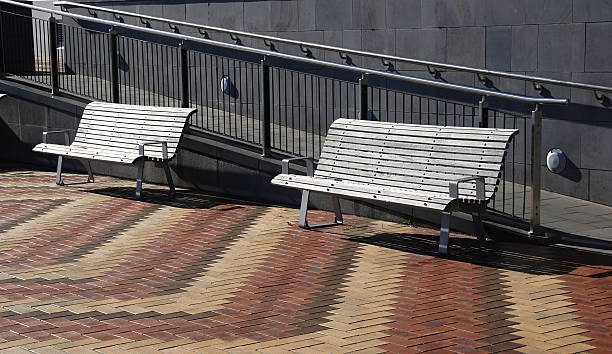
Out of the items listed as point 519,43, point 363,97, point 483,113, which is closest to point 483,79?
point 519,43

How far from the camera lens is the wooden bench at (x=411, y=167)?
8.52 meters

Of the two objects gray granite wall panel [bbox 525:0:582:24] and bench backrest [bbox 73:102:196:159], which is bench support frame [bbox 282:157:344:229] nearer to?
bench backrest [bbox 73:102:196:159]

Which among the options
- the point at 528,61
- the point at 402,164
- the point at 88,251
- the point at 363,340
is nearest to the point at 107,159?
the point at 88,251

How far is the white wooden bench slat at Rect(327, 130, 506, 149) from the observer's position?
8.64 meters

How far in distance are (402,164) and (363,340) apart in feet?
10.5

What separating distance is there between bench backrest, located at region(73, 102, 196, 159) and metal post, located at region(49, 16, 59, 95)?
1.33 meters

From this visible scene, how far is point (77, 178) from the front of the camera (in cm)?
1327

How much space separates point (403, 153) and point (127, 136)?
159 inches

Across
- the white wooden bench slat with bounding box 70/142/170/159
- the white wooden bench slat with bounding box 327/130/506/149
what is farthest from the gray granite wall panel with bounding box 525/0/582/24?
the white wooden bench slat with bounding box 70/142/170/159

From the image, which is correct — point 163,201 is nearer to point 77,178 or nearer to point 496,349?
point 77,178

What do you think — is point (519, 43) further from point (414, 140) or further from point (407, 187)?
point (407, 187)

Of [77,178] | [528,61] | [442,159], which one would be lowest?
[77,178]

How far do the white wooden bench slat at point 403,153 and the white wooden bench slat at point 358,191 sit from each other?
44cm

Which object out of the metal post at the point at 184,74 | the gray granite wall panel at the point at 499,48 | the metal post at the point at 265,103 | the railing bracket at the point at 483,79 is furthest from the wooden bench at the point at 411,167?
the metal post at the point at 184,74
